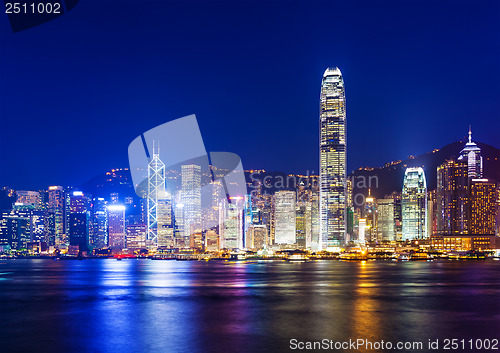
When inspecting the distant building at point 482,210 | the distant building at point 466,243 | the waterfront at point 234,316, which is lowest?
the distant building at point 466,243

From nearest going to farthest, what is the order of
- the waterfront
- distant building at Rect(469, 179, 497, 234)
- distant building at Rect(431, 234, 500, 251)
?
the waterfront
distant building at Rect(431, 234, 500, 251)
distant building at Rect(469, 179, 497, 234)

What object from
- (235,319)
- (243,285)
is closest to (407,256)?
(243,285)

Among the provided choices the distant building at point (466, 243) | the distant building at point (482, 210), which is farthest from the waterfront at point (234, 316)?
the distant building at point (482, 210)

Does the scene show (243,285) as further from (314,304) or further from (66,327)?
(66,327)

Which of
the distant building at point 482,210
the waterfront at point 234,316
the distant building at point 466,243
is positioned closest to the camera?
the waterfront at point 234,316

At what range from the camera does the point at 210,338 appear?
30.1m

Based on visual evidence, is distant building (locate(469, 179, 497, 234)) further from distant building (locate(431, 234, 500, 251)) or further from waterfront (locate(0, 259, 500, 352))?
waterfront (locate(0, 259, 500, 352))

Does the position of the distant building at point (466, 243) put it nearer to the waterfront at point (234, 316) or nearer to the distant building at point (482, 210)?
the distant building at point (482, 210)

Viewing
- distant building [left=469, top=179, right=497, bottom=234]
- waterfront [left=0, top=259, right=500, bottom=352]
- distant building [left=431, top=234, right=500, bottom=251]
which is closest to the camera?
waterfront [left=0, top=259, right=500, bottom=352]

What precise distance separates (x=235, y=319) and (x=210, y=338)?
19.8ft

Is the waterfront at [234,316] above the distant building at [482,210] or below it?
below

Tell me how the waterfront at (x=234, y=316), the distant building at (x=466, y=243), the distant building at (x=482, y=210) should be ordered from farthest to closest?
the distant building at (x=482, y=210) → the distant building at (x=466, y=243) → the waterfront at (x=234, y=316)

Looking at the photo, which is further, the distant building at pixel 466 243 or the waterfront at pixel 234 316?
the distant building at pixel 466 243

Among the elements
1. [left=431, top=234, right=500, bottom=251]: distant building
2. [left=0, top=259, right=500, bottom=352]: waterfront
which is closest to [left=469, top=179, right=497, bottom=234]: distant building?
[left=431, top=234, right=500, bottom=251]: distant building
